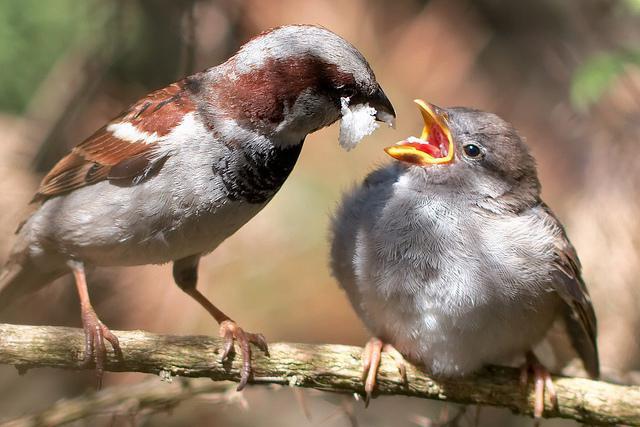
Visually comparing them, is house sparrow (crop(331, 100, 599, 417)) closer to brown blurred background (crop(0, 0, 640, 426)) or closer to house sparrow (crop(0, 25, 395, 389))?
house sparrow (crop(0, 25, 395, 389))

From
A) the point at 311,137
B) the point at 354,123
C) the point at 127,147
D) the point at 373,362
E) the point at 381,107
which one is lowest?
the point at 373,362

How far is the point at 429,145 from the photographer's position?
13.1 ft

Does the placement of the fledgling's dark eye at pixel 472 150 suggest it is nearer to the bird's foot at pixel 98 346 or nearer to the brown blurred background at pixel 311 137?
the brown blurred background at pixel 311 137

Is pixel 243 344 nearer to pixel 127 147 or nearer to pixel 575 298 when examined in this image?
pixel 127 147

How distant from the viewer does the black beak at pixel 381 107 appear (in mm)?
3348

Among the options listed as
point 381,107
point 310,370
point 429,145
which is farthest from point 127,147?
point 429,145

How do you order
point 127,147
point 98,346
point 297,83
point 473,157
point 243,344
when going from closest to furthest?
point 297,83
point 98,346
point 243,344
point 127,147
point 473,157

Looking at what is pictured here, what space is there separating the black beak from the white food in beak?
0.9 inches

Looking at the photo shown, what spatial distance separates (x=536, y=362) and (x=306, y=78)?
1692mm

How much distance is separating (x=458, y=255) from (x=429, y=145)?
25.4 inches

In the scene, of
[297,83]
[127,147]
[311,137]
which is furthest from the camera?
[311,137]

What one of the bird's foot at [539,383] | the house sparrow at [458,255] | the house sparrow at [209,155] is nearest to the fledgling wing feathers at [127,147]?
the house sparrow at [209,155]

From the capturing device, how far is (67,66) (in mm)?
7180

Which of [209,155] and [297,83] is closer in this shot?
[297,83]
